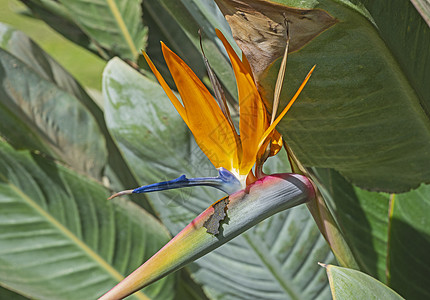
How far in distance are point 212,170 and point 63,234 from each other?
1.38ft

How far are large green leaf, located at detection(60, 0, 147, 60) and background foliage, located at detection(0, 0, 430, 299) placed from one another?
0.20m

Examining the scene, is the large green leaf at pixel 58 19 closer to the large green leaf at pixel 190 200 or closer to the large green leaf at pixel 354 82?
the large green leaf at pixel 190 200

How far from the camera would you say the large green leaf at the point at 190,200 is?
0.76 meters

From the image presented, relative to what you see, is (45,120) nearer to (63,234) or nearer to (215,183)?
(63,234)

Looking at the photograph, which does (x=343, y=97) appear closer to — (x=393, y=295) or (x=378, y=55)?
(x=378, y=55)

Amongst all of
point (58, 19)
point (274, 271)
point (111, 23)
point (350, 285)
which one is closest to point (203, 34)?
point (274, 271)

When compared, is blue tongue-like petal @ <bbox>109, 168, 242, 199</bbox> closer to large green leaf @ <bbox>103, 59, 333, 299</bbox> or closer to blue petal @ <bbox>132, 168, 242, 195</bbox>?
blue petal @ <bbox>132, 168, 242, 195</bbox>

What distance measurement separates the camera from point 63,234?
0.89 meters

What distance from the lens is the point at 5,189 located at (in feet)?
2.85

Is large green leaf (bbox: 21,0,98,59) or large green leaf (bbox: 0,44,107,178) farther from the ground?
large green leaf (bbox: 21,0,98,59)

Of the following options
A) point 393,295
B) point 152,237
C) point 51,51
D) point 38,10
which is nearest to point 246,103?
point 393,295

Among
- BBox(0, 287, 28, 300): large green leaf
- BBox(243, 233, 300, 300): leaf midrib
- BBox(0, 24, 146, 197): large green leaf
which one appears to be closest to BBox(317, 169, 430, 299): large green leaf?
BBox(243, 233, 300, 300): leaf midrib

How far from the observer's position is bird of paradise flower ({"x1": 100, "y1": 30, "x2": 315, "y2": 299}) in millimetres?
358

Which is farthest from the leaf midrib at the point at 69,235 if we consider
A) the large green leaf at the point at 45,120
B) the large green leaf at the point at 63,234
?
the large green leaf at the point at 45,120
